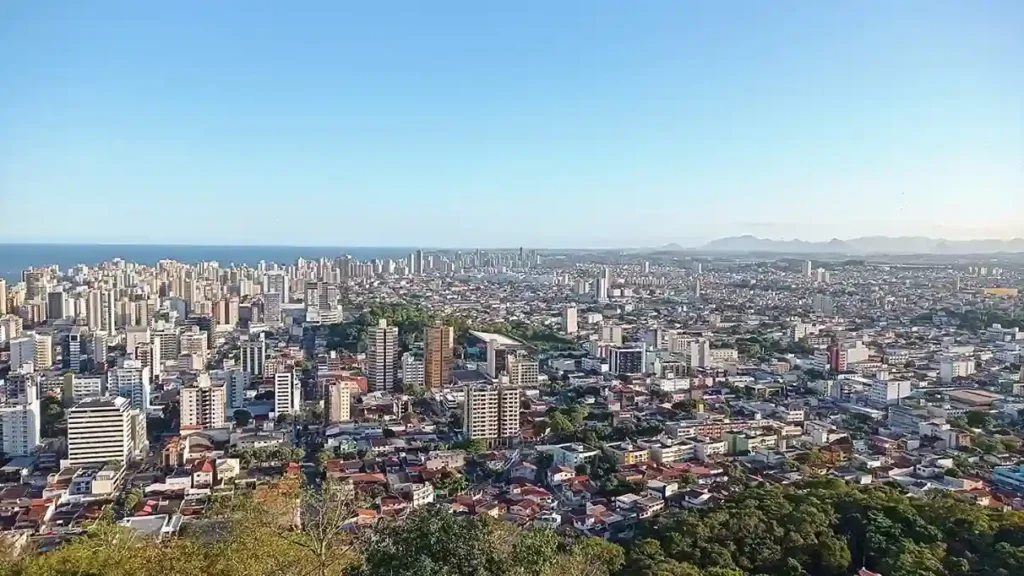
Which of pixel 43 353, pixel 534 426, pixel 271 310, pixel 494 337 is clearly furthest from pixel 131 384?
pixel 271 310

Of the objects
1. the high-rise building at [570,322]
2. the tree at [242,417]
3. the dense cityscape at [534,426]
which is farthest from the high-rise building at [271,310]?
the tree at [242,417]

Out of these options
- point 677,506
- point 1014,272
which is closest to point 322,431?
point 677,506

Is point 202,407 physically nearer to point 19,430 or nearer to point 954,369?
point 19,430

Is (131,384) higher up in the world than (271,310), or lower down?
lower down

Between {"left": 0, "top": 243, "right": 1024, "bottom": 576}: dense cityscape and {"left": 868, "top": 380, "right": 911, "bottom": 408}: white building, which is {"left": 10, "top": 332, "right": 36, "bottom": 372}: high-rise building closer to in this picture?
{"left": 0, "top": 243, "right": 1024, "bottom": 576}: dense cityscape

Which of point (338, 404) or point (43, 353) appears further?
point (43, 353)

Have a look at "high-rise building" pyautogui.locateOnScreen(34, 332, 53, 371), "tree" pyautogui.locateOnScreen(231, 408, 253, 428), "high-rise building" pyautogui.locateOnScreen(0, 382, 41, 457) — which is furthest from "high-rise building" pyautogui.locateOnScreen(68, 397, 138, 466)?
"high-rise building" pyautogui.locateOnScreen(34, 332, 53, 371)
